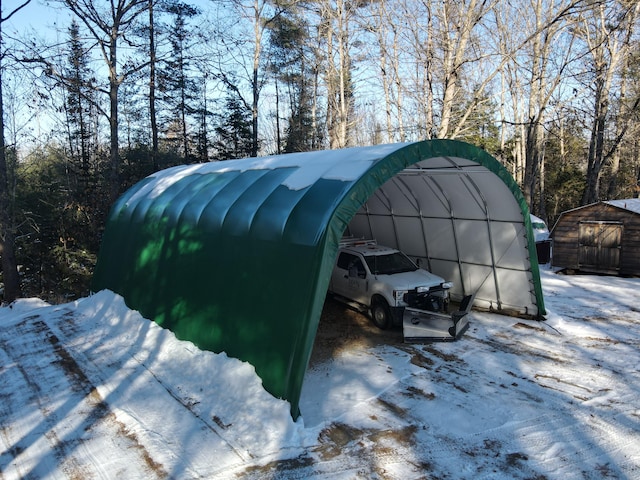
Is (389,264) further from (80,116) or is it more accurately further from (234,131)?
(80,116)

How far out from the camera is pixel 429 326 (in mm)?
8883

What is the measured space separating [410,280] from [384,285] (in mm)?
600

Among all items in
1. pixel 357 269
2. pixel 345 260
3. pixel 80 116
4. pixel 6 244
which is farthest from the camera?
pixel 80 116

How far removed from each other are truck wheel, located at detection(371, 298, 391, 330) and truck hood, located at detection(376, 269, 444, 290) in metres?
0.51

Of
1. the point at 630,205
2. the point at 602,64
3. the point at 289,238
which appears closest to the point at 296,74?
the point at 602,64

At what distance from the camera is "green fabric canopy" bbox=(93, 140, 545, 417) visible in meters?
6.16

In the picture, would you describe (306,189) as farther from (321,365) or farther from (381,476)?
(381,476)

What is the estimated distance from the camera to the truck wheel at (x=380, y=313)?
9.66 m

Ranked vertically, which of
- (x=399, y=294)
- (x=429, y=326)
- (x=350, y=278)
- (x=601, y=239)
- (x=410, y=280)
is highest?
(x=601, y=239)

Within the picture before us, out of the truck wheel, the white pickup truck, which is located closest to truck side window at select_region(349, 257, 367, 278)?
the white pickup truck

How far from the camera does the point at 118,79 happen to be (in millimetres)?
18781

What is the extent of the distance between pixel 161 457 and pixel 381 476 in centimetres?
251

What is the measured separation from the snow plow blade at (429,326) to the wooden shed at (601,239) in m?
10.1

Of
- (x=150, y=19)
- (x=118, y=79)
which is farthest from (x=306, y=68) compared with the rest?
(x=118, y=79)
